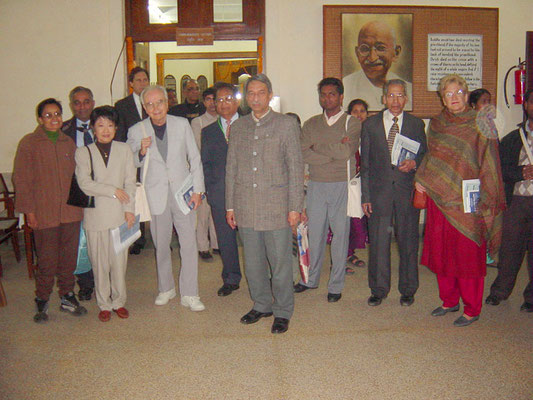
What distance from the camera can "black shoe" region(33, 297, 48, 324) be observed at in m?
3.37

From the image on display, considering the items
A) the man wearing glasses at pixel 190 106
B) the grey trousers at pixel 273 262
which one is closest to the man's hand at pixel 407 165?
the grey trousers at pixel 273 262

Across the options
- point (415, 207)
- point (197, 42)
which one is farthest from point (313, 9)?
point (415, 207)

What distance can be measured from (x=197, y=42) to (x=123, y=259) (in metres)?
3.73

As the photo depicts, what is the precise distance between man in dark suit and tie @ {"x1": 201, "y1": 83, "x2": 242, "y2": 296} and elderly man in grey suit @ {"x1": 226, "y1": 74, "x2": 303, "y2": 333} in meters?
0.64

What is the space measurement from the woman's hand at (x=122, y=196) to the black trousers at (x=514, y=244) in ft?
9.26

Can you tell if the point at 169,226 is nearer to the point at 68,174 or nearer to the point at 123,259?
the point at 123,259

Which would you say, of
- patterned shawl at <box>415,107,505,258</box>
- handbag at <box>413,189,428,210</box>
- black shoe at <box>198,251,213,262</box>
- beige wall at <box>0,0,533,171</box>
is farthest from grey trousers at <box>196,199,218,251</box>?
patterned shawl at <box>415,107,505,258</box>

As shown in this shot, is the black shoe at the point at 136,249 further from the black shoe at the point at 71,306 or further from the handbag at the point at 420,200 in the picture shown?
the handbag at the point at 420,200

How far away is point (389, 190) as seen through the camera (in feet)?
11.3

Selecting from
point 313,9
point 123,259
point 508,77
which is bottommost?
point 123,259

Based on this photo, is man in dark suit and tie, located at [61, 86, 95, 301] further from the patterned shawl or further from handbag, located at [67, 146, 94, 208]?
the patterned shawl

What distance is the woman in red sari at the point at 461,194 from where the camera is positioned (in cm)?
303

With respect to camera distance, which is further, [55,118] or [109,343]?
[55,118]

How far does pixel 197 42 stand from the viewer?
6156mm
